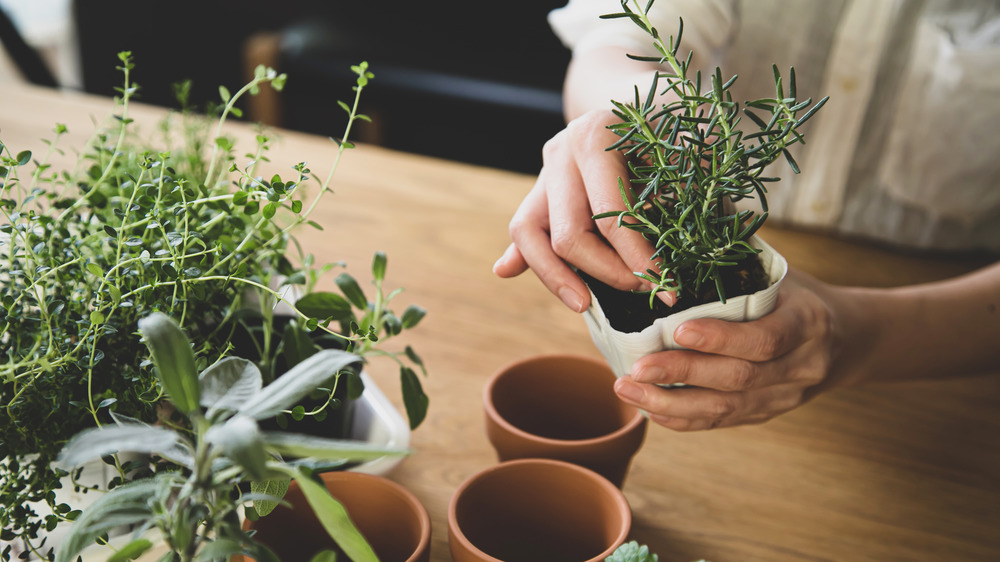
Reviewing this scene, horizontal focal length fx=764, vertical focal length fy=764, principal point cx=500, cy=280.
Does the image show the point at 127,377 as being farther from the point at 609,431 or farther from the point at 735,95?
the point at 735,95

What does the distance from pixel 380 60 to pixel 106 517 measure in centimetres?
225

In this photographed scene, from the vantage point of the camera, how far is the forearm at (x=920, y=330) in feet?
2.56

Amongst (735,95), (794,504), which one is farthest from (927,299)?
(735,95)

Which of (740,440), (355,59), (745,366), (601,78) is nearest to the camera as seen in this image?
(745,366)

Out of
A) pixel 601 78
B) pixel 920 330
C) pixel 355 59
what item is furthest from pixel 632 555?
pixel 355 59

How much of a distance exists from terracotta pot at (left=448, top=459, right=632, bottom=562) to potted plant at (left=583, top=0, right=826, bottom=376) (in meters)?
0.11

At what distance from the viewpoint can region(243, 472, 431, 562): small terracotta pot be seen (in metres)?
0.54

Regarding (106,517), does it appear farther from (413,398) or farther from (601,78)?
(601,78)

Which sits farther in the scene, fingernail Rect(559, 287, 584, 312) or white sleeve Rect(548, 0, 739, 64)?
white sleeve Rect(548, 0, 739, 64)

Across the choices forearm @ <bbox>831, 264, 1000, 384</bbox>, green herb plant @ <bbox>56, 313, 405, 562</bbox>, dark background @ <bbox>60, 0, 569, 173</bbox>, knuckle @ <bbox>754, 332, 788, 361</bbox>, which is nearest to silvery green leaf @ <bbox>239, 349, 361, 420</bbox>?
green herb plant @ <bbox>56, 313, 405, 562</bbox>

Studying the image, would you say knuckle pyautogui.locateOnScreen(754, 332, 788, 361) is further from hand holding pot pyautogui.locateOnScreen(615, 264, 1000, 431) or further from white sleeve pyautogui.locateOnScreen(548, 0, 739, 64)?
white sleeve pyautogui.locateOnScreen(548, 0, 739, 64)

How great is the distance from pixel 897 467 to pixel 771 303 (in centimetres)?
29

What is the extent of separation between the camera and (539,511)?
592 millimetres

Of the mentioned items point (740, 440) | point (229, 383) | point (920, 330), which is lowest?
point (740, 440)
